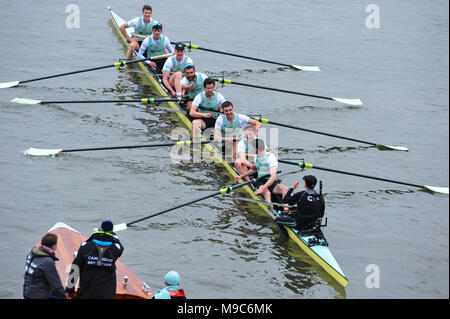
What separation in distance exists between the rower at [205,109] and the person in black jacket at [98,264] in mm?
7195

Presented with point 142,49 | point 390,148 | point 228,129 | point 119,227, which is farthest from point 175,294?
point 142,49

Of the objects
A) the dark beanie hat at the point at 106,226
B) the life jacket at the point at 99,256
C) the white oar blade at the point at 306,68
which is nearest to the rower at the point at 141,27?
the white oar blade at the point at 306,68

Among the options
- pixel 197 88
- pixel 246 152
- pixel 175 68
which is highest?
pixel 175 68

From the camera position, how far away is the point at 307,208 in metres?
10.9

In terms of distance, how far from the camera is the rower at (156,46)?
61.2 ft

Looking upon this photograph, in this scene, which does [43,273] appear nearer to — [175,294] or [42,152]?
[175,294]

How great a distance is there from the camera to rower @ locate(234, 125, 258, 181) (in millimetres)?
12992

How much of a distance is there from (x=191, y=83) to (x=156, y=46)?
130 inches

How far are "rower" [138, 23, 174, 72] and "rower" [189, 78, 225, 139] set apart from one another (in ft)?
13.3

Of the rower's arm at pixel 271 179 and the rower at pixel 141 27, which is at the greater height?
the rower at pixel 141 27

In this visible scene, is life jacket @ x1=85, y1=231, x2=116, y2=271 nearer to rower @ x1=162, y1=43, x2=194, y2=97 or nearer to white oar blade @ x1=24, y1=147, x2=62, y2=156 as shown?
white oar blade @ x1=24, y1=147, x2=62, y2=156

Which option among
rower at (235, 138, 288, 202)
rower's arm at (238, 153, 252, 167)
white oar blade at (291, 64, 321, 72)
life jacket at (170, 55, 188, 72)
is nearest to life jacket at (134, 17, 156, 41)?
life jacket at (170, 55, 188, 72)

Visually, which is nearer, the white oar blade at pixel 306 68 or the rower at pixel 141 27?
the rower at pixel 141 27

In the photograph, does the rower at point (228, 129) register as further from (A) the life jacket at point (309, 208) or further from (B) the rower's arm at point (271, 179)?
(A) the life jacket at point (309, 208)
